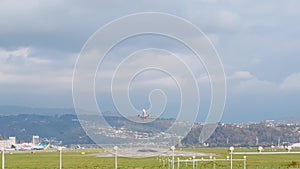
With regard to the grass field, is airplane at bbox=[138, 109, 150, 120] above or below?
above

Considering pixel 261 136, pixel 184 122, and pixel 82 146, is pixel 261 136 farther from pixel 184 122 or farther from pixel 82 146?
pixel 184 122

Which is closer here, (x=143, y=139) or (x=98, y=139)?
(x=98, y=139)

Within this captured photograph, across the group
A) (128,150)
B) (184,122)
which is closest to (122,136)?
(128,150)

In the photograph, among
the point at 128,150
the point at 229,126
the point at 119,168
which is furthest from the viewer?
the point at 229,126

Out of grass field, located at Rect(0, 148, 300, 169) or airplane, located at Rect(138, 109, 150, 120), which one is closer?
airplane, located at Rect(138, 109, 150, 120)

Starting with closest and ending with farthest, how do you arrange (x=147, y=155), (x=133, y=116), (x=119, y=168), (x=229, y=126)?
1. (x=133, y=116)
2. (x=119, y=168)
3. (x=147, y=155)
4. (x=229, y=126)

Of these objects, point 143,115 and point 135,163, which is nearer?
point 143,115

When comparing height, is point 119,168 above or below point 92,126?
below

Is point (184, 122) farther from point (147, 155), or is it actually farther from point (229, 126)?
point (229, 126)

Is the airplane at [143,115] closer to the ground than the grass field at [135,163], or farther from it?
farther from it

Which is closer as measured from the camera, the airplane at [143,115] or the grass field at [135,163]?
the airplane at [143,115]
